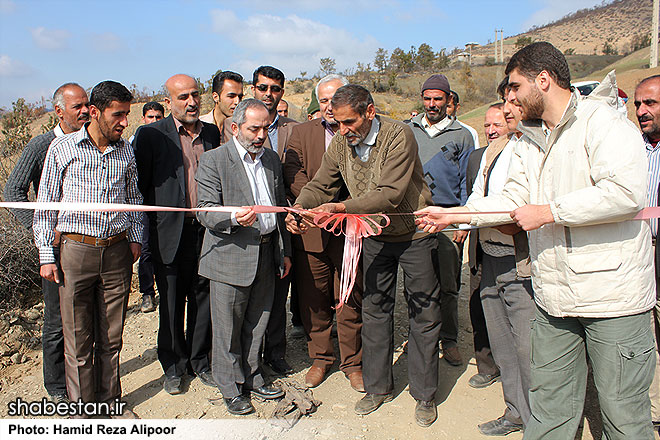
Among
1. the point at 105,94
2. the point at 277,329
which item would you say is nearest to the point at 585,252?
the point at 277,329

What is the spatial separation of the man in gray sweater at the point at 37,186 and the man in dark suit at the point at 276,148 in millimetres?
1639

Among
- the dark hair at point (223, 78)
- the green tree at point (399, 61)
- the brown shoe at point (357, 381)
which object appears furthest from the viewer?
the green tree at point (399, 61)

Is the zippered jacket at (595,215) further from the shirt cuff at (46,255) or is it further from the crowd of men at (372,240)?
the shirt cuff at (46,255)

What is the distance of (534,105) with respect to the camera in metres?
2.53

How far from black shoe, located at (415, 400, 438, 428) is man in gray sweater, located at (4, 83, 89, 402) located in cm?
290

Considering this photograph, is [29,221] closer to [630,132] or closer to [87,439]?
[87,439]

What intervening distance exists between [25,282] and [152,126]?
3.48 m

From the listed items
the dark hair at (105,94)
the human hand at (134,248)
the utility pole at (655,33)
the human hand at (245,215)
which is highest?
the utility pole at (655,33)

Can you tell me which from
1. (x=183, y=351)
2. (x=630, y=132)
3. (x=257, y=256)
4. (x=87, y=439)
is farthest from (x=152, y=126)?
(x=630, y=132)

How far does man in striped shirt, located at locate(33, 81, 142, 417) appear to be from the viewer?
339cm

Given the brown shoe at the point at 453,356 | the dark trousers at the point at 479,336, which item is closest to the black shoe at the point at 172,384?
the brown shoe at the point at 453,356

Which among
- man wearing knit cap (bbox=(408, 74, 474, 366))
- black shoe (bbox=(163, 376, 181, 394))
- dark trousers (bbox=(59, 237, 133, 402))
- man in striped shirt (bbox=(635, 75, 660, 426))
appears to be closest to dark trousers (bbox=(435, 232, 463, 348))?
man wearing knit cap (bbox=(408, 74, 474, 366))

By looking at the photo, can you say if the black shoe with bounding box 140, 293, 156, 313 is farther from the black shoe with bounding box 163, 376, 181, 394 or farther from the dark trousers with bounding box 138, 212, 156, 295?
the black shoe with bounding box 163, 376, 181, 394

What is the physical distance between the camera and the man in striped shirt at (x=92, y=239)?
3387 millimetres
